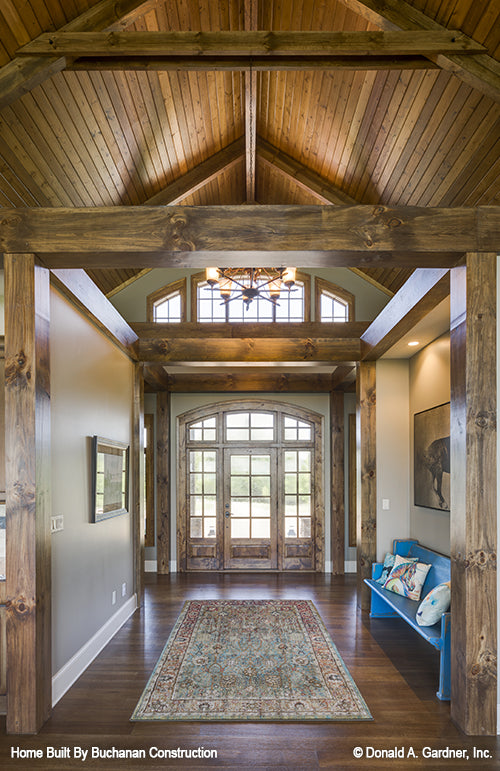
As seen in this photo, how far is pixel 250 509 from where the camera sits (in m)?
8.13

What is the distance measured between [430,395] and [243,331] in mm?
2027

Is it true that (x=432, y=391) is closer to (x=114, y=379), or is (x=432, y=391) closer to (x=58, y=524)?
(x=114, y=379)

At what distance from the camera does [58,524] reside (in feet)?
11.8

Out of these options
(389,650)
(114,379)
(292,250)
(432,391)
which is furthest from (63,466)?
(432,391)

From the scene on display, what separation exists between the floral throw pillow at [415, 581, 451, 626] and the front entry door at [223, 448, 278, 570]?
434cm

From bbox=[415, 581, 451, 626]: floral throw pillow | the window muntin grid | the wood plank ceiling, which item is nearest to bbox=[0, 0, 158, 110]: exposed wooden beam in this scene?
the wood plank ceiling

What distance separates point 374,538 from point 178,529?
3.28 metres

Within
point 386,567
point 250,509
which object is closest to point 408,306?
point 386,567

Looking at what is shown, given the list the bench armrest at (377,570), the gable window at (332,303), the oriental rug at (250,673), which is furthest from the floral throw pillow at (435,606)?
the gable window at (332,303)

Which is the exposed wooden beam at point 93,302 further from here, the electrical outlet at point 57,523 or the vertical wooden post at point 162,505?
the vertical wooden post at point 162,505

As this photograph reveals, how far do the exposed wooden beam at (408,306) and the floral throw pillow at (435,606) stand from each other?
1903mm

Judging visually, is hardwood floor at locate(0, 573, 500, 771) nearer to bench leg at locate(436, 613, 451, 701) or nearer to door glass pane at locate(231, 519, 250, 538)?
bench leg at locate(436, 613, 451, 701)

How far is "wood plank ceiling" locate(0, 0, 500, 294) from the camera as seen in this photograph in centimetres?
351

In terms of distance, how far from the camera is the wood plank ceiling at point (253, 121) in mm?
3505
